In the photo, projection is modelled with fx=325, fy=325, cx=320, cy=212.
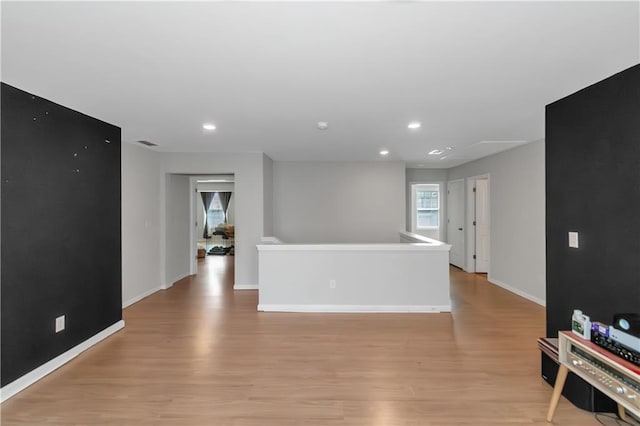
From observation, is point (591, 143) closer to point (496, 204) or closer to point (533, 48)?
point (533, 48)

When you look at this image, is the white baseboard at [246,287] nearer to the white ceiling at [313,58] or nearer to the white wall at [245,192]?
the white wall at [245,192]

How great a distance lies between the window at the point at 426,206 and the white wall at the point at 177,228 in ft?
18.2

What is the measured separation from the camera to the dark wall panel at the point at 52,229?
8.20ft

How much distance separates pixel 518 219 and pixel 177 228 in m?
6.00

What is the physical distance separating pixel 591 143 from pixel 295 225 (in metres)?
5.18

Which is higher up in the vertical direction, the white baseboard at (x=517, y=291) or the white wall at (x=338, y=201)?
the white wall at (x=338, y=201)

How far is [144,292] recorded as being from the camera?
518cm

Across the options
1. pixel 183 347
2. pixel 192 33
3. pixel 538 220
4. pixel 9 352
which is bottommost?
pixel 183 347

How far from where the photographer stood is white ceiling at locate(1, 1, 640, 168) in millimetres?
1593

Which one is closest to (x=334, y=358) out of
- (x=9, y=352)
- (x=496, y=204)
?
(x=9, y=352)

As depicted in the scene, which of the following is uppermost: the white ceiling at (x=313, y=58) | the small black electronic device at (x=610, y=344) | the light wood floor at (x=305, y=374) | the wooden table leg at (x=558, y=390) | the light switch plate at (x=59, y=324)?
the white ceiling at (x=313, y=58)

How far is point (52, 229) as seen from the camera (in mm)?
2885

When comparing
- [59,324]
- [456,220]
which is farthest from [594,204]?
[456,220]

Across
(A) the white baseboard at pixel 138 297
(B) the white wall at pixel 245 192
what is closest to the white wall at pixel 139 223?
(A) the white baseboard at pixel 138 297
